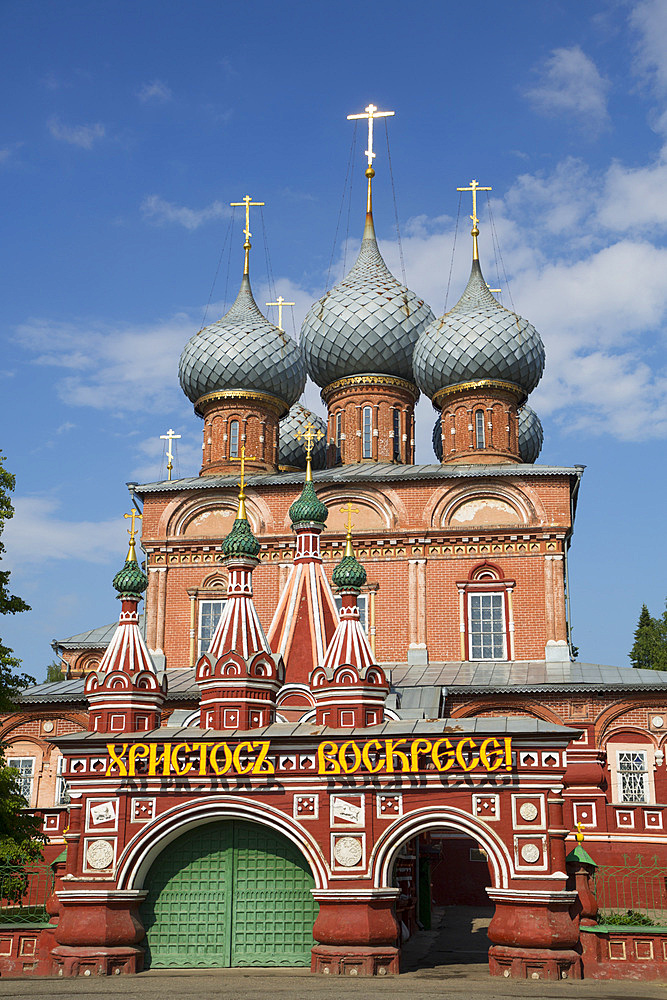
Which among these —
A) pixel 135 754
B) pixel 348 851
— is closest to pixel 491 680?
pixel 348 851

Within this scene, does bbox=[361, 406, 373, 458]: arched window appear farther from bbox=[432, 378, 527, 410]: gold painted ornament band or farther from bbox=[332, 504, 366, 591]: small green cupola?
bbox=[332, 504, 366, 591]: small green cupola

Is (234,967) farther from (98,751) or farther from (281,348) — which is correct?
(281,348)

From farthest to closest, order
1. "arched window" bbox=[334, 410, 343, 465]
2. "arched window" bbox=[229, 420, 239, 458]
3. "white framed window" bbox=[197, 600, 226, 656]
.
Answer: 1. "arched window" bbox=[334, 410, 343, 465]
2. "arched window" bbox=[229, 420, 239, 458]
3. "white framed window" bbox=[197, 600, 226, 656]

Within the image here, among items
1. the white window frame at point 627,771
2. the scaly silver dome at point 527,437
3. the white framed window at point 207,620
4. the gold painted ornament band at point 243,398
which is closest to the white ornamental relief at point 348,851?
the white window frame at point 627,771

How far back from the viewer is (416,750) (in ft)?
36.9

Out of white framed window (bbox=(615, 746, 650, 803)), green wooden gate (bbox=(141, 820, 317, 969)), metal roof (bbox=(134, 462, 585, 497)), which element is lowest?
green wooden gate (bbox=(141, 820, 317, 969))

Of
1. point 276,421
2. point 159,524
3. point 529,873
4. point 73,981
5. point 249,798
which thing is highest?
point 276,421

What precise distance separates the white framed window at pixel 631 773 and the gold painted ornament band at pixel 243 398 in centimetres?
1005

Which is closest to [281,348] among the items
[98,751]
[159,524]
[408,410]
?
[408,410]

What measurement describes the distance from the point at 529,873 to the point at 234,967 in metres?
3.12

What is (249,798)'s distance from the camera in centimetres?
1141

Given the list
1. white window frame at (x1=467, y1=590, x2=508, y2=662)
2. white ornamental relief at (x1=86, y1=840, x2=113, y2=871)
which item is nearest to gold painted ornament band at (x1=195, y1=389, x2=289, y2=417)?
white window frame at (x1=467, y1=590, x2=508, y2=662)

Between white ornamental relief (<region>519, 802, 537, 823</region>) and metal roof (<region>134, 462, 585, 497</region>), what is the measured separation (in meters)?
10.5

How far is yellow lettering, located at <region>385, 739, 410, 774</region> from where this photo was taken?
36.8 ft
